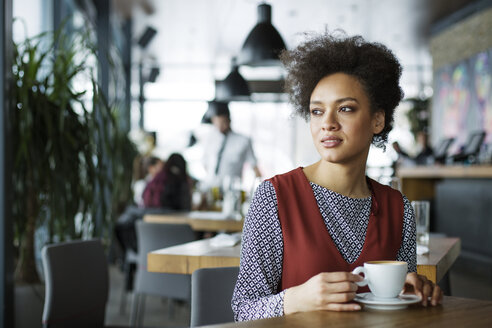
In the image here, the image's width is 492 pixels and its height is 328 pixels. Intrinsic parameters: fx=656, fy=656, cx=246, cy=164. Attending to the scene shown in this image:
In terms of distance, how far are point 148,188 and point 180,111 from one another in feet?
34.3

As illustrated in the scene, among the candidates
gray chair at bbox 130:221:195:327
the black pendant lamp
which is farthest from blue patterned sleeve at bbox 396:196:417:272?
the black pendant lamp

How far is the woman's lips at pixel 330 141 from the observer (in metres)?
1.54

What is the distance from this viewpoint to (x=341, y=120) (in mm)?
1555

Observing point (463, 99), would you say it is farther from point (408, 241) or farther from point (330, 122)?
point (330, 122)

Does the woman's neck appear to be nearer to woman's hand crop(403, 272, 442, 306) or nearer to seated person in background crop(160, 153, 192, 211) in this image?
woman's hand crop(403, 272, 442, 306)

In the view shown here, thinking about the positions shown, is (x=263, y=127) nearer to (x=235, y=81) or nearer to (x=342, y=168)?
(x=235, y=81)

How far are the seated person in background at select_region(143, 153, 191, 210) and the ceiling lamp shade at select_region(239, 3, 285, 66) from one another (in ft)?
3.61

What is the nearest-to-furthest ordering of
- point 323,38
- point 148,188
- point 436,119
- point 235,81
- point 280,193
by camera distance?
point 280,193 < point 323,38 < point 148,188 < point 235,81 < point 436,119

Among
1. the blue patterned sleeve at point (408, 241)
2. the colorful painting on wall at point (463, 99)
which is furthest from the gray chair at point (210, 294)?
the colorful painting on wall at point (463, 99)

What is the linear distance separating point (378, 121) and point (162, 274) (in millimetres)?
2285

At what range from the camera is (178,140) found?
606 inches

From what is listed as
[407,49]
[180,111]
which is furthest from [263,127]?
[407,49]

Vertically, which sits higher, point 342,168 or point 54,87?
point 54,87

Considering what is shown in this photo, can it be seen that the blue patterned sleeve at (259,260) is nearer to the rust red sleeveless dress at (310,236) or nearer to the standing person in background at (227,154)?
the rust red sleeveless dress at (310,236)
